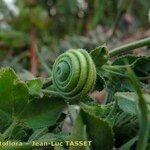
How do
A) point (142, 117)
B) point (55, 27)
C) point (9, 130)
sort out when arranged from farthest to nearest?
point (55, 27) < point (9, 130) < point (142, 117)

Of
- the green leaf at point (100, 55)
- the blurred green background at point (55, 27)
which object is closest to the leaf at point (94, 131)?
the green leaf at point (100, 55)

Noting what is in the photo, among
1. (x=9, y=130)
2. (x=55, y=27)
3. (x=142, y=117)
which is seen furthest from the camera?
(x=55, y=27)

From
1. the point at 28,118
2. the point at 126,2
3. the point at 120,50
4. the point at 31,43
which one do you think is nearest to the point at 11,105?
the point at 28,118

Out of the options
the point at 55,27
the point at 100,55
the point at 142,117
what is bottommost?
the point at 142,117

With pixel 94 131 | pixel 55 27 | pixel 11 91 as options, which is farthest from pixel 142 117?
pixel 55 27

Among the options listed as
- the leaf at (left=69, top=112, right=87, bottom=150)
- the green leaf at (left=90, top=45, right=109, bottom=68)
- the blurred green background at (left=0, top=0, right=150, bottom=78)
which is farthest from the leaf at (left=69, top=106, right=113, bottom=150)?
the blurred green background at (left=0, top=0, right=150, bottom=78)

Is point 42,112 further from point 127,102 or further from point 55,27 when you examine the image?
point 55,27
